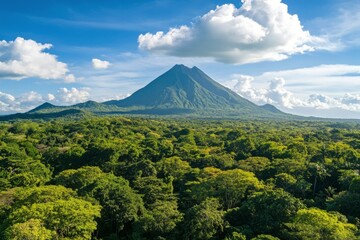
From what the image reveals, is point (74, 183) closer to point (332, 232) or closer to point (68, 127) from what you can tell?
point (332, 232)

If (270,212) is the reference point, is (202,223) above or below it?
below

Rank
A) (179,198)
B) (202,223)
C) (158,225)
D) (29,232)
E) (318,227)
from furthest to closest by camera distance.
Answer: (179,198)
(158,225)
(202,223)
(318,227)
(29,232)

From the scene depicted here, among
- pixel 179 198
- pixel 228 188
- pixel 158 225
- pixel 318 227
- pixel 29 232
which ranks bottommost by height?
pixel 179 198

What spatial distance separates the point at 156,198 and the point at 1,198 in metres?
13.9

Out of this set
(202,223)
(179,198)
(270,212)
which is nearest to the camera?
(202,223)

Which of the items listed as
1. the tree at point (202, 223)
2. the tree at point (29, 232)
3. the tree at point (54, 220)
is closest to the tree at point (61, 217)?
the tree at point (54, 220)

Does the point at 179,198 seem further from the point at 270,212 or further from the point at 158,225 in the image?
the point at 270,212

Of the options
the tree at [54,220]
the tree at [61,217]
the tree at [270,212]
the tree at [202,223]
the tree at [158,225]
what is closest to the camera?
the tree at [54,220]

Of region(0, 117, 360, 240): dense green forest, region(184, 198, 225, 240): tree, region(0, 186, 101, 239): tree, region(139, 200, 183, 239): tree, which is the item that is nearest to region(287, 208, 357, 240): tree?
region(0, 117, 360, 240): dense green forest

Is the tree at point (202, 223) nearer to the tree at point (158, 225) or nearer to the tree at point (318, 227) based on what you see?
the tree at point (158, 225)

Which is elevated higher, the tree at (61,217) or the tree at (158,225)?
the tree at (61,217)

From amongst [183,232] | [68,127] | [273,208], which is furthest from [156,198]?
[68,127]

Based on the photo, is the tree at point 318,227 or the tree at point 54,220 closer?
the tree at point 54,220

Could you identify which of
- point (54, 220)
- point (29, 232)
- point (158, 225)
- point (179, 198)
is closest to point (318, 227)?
point (158, 225)
